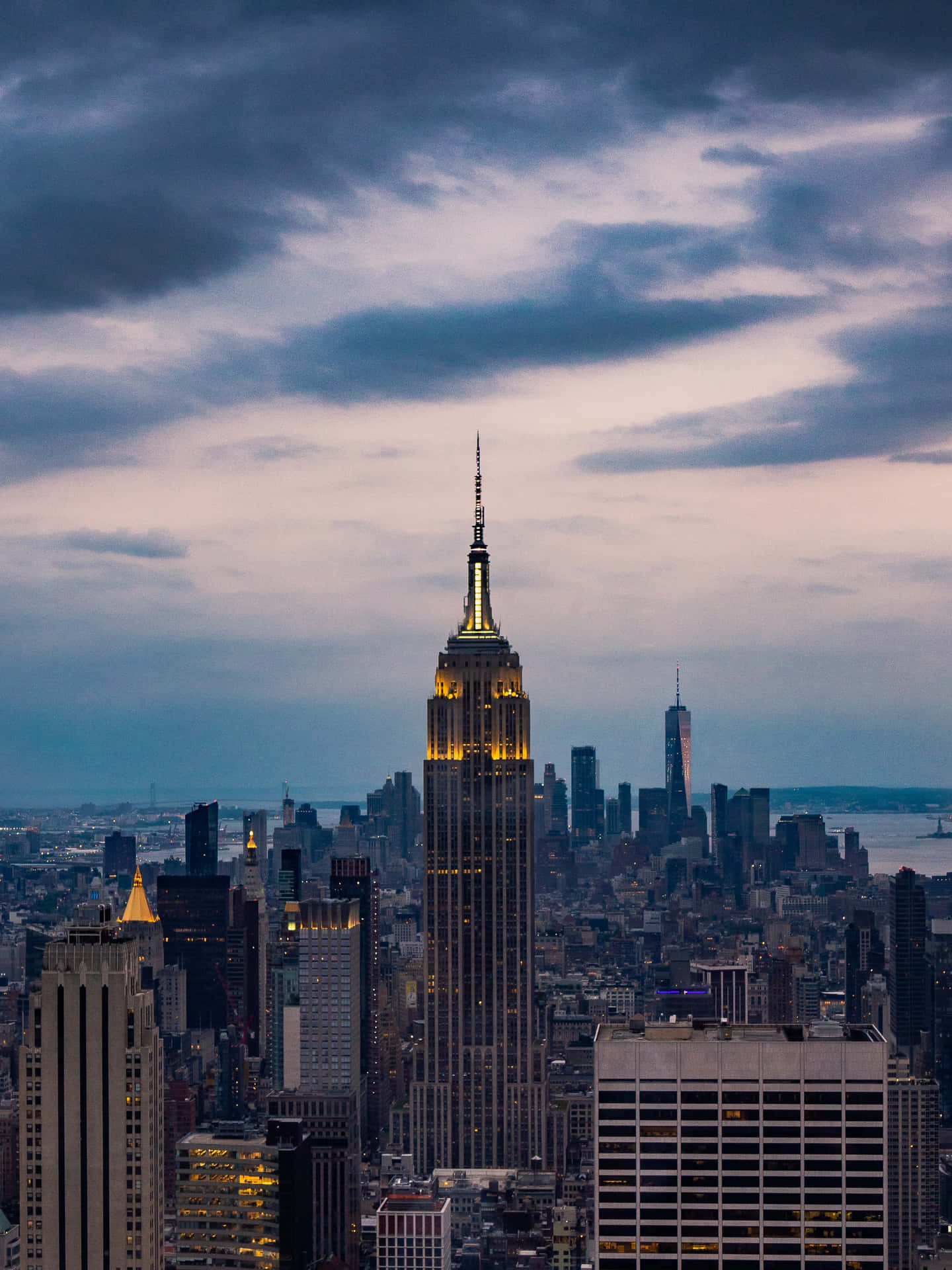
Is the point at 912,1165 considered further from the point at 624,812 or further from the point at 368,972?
the point at 624,812

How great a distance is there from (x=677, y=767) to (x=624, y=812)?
54.7 feet

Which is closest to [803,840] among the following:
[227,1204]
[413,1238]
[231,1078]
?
[231,1078]

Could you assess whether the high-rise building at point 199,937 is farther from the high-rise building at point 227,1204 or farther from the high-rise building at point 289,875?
the high-rise building at point 227,1204

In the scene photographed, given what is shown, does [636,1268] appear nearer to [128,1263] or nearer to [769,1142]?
[769,1142]

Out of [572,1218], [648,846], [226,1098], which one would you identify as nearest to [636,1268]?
[572,1218]

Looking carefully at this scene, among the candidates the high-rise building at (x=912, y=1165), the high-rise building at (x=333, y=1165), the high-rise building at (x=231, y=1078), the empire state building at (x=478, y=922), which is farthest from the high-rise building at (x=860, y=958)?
the high-rise building at (x=231, y=1078)

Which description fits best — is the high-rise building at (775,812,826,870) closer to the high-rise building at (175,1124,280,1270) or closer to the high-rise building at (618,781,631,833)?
the high-rise building at (618,781,631,833)

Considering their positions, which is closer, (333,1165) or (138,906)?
(333,1165)

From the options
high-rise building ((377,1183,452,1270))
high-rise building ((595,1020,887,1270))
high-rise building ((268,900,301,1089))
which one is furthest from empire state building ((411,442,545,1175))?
high-rise building ((595,1020,887,1270))

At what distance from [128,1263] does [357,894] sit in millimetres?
72622

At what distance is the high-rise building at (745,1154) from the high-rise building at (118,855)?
2361 inches

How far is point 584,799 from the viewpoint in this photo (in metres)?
152

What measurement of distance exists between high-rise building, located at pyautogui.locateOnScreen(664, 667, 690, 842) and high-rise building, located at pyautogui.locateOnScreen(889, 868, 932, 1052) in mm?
15850

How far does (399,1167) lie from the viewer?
3356 inches
